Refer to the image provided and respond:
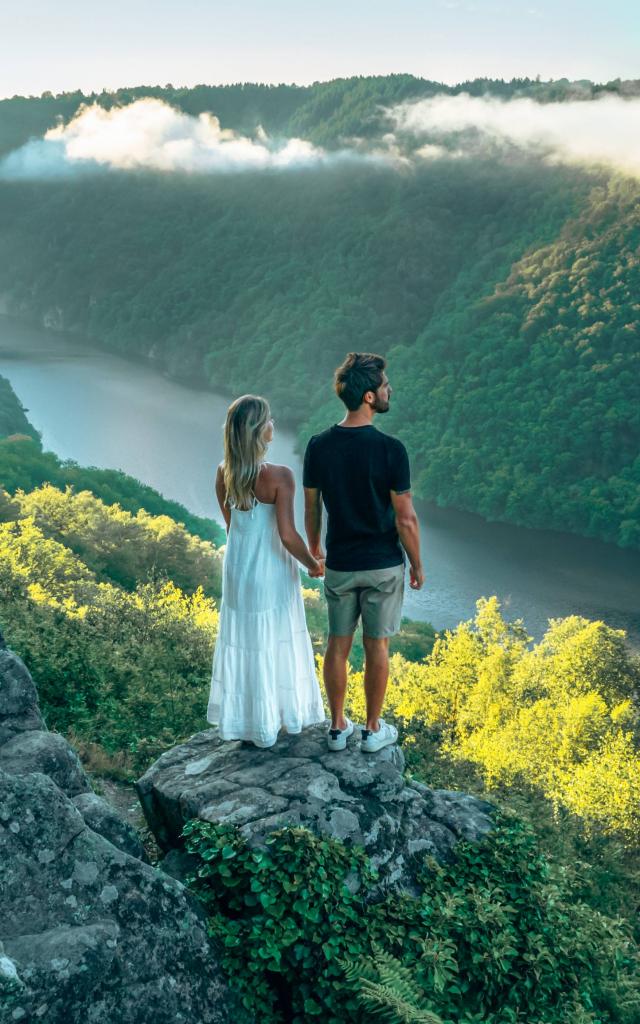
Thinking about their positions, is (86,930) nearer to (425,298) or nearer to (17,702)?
(17,702)

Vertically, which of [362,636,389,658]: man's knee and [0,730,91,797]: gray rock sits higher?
[362,636,389,658]: man's knee

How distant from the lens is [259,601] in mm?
5789

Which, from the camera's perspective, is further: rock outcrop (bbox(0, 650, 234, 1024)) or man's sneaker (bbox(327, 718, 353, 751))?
man's sneaker (bbox(327, 718, 353, 751))

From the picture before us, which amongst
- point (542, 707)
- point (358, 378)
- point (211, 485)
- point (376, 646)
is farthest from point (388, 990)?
point (211, 485)

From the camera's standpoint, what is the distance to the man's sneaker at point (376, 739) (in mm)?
6000

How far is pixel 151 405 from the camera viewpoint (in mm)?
111125

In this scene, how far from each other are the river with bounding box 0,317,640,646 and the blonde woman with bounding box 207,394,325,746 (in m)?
37.2

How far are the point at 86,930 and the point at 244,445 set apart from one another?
2.73m

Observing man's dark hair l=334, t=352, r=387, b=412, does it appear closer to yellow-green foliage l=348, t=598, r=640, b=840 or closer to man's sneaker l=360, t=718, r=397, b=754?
man's sneaker l=360, t=718, r=397, b=754

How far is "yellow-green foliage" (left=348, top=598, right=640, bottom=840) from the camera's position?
21.1m

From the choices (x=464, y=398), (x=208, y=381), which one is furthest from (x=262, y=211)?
(x=464, y=398)

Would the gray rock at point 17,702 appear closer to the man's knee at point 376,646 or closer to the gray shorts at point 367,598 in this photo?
the gray shorts at point 367,598

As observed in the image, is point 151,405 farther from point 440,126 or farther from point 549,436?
point 440,126

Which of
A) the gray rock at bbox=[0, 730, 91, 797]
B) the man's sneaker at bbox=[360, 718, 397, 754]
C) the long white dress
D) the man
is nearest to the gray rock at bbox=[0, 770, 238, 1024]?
the gray rock at bbox=[0, 730, 91, 797]
